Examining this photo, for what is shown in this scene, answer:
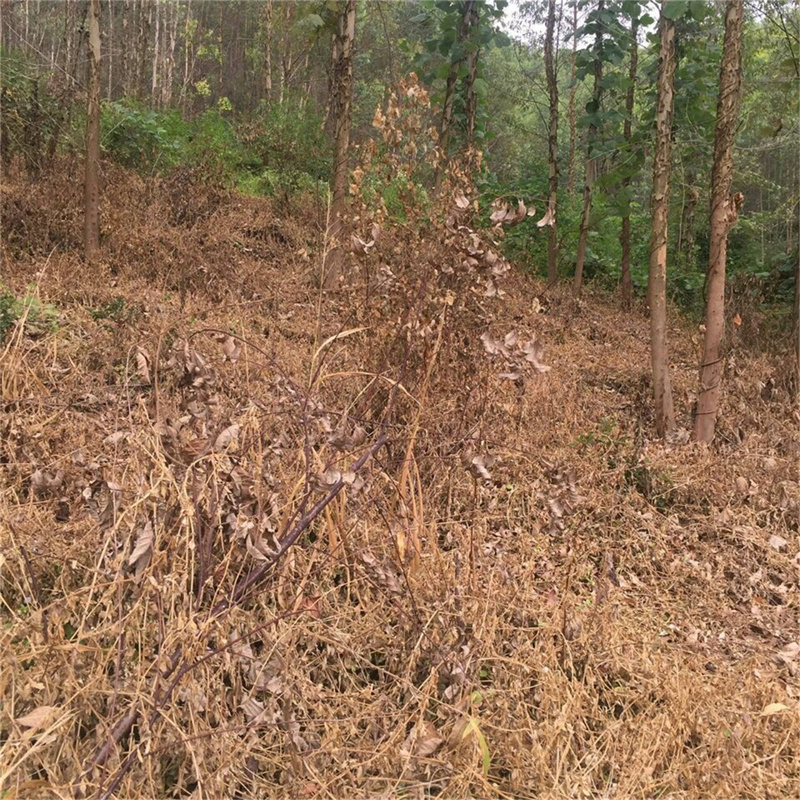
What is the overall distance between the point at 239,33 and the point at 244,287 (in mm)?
19618

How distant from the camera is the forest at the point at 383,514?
7.30ft

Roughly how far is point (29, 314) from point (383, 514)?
11.9 feet

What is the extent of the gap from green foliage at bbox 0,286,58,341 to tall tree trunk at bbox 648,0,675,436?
15.4ft

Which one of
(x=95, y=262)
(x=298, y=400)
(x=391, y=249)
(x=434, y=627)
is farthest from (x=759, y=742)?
(x=95, y=262)

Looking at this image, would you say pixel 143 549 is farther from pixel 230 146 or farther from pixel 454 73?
pixel 230 146

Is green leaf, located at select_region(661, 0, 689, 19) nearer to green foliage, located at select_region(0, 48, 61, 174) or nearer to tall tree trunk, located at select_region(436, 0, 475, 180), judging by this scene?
tall tree trunk, located at select_region(436, 0, 475, 180)

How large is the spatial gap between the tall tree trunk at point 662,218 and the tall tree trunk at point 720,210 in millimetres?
280

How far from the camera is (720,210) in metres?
5.18

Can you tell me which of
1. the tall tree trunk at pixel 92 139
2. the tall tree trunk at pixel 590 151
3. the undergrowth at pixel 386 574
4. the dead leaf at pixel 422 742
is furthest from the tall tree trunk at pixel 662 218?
the tall tree trunk at pixel 92 139

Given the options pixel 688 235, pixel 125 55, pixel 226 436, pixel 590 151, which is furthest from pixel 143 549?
pixel 125 55

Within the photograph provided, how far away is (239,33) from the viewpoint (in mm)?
23109

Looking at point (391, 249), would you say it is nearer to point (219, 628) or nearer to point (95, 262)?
point (219, 628)

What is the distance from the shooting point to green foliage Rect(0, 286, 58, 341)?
15.9 feet

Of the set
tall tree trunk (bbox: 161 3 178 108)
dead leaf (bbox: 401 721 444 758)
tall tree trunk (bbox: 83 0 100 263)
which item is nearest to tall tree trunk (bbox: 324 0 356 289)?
tall tree trunk (bbox: 83 0 100 263)
